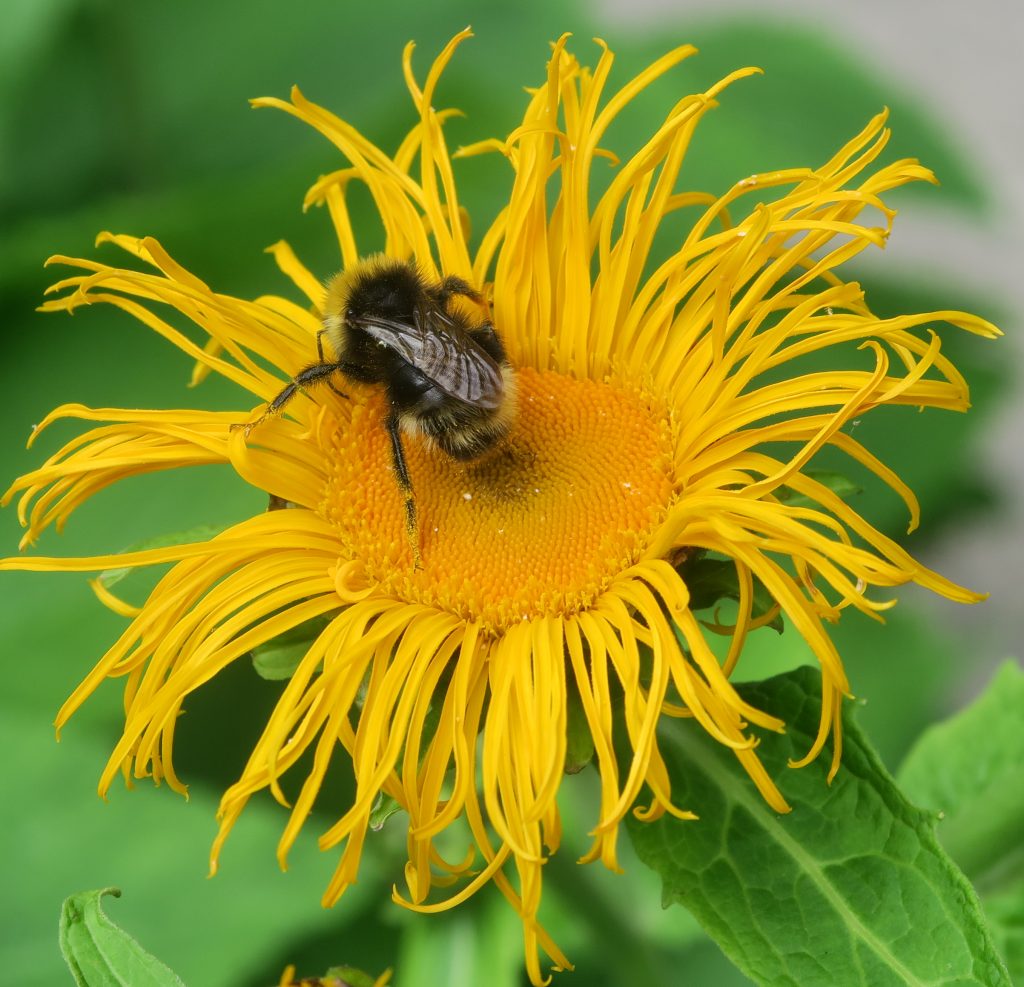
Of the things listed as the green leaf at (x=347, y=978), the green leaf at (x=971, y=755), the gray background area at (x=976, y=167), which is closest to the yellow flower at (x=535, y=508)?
the green leaf at (x=347, y=978)

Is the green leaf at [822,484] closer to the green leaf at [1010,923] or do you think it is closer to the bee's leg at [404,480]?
the bee's leg at [404,480]

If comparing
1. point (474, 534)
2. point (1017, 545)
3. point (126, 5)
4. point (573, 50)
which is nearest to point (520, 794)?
point (474, 534)

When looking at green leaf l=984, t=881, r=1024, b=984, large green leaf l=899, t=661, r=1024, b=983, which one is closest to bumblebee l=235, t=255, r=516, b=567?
large green leaf l=899, t=661, r=1024, b=983

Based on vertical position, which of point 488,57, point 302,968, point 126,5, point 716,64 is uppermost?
point 716,64

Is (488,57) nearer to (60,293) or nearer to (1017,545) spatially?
(60,293)

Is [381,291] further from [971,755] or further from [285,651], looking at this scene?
[971,755]

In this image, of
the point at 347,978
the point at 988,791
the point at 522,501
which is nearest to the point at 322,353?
the point at 522,501

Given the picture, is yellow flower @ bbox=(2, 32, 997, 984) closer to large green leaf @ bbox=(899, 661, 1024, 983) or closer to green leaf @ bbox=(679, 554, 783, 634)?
green leaf @ bbox=(679, 554, 783, 634)
